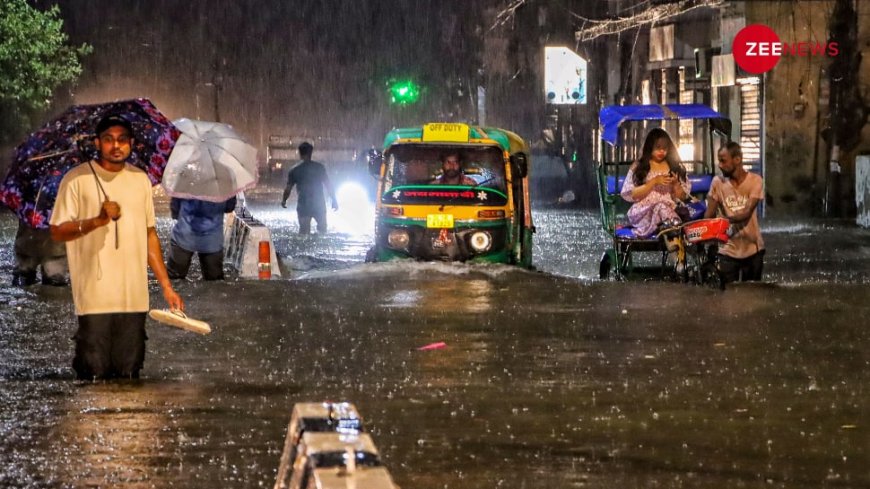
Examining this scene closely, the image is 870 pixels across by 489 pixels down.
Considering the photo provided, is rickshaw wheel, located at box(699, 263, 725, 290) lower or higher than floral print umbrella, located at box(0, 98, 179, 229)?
lower

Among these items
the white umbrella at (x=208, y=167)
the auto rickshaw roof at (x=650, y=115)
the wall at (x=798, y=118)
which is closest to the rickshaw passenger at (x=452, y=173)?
the auto rickshaw roof at (x=650, y=115)

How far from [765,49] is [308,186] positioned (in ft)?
32.7

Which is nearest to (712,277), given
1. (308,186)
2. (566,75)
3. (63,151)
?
(63,151)

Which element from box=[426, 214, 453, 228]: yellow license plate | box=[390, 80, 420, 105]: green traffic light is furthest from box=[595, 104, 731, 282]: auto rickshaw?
box=[390, 80, 420, 105]: green traffic light

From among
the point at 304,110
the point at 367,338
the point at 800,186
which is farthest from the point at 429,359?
the point at 304,110

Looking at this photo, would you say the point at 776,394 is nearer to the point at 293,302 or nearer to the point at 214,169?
the point at 293,302

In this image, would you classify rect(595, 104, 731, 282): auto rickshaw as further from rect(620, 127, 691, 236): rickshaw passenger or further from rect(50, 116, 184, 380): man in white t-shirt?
rect(50, 116, 184, 380): man in white t-shirt

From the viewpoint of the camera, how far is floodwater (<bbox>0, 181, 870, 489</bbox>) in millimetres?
6980

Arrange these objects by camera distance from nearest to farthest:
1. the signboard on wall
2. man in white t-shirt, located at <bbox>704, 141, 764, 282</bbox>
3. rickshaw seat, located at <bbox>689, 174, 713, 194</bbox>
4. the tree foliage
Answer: man in white t-shirt, located at <bbox>704, 141, 764, 282</bbox>
rickshaw seat, located at <bbox>689, 174, 713, 194</bbox>
the tree foliage
the signboard on wall

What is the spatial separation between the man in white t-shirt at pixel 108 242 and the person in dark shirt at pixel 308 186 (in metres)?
Result: 14.2

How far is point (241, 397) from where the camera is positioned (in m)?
8.77

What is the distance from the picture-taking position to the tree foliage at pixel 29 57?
129ft

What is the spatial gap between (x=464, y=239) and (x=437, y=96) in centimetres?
4833

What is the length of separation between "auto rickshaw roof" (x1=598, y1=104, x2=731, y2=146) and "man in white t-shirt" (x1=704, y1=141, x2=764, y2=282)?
10.0ft
